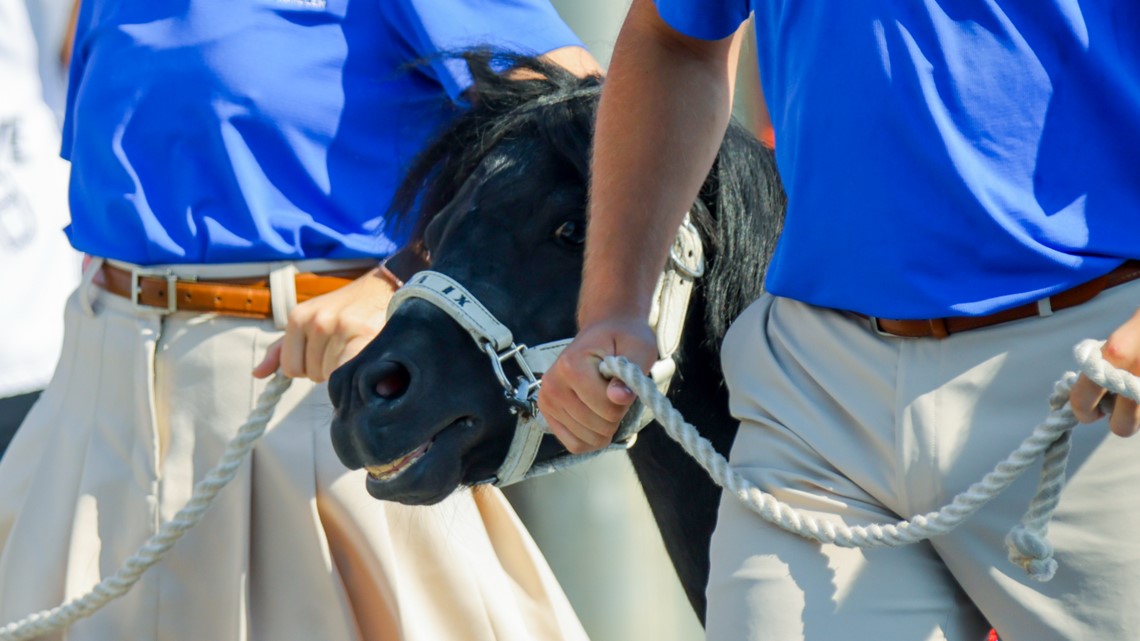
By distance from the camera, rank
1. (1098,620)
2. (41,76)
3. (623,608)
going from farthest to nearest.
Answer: (41,76), (623,608), (1098,620)

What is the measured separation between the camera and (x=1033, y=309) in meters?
1.62

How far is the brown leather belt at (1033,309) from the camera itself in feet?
5.31

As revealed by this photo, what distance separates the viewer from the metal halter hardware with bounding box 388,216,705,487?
7.55 feet

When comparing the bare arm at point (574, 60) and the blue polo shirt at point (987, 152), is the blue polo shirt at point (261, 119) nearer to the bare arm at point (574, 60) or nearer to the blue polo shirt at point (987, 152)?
the bare arm at point (574, 60)

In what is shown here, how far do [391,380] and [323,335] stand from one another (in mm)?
343

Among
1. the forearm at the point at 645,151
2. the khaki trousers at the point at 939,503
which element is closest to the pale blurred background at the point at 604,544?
the forearm at the point at 645,151

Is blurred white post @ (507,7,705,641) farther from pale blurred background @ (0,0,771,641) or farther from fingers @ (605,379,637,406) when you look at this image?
fingers @ (605,379,637,406)

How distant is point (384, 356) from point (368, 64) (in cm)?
79

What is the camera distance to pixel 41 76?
14.4ft

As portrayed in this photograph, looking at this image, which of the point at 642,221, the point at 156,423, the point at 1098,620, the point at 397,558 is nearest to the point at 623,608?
the point at 397,558

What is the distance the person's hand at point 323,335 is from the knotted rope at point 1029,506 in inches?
43.9

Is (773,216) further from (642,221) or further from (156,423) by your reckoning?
(156,423)

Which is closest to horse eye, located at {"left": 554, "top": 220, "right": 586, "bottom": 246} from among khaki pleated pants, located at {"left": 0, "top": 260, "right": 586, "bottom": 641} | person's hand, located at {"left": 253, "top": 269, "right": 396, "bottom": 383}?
person's hand, located at {"left": 253, "top": 269, "right": 396, "bottom": 383}

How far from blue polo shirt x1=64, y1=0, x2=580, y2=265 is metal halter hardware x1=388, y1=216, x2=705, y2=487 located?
0.44 metres
